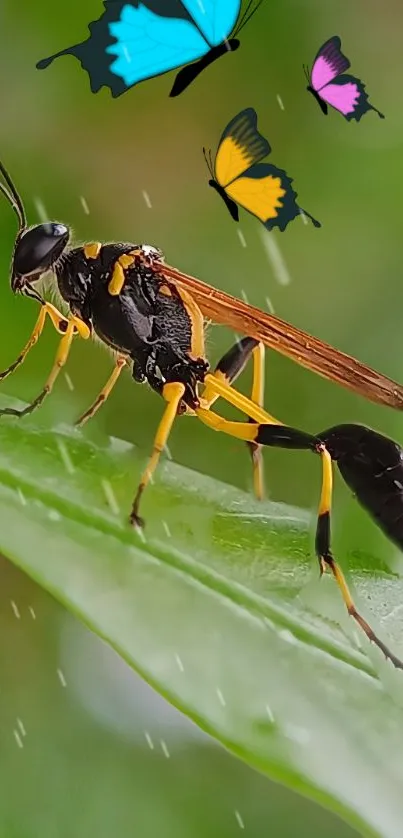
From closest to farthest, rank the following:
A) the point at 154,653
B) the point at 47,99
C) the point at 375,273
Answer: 1. the point at 154,653
2. the point at 47,99
3. the point at 375,273

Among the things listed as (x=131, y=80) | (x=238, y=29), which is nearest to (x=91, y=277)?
(x=131, y=80)

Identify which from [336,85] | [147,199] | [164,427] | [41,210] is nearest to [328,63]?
[336,85]

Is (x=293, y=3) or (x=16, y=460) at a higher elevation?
(x=293, y=3)

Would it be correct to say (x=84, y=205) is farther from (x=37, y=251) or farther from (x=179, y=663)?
(x=179, y=663)

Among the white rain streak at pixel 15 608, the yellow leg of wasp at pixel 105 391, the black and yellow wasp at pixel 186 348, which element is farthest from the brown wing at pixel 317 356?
the white rain streak at pixel 15 608

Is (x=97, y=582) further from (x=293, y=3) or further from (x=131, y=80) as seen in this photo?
(x=293, y=3)

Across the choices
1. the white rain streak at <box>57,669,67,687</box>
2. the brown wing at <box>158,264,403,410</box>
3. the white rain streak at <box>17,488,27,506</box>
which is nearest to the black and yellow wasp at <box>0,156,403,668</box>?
the brown wing at <box>158,264,403,410</box>

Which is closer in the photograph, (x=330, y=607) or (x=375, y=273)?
(x=330, y=607)
